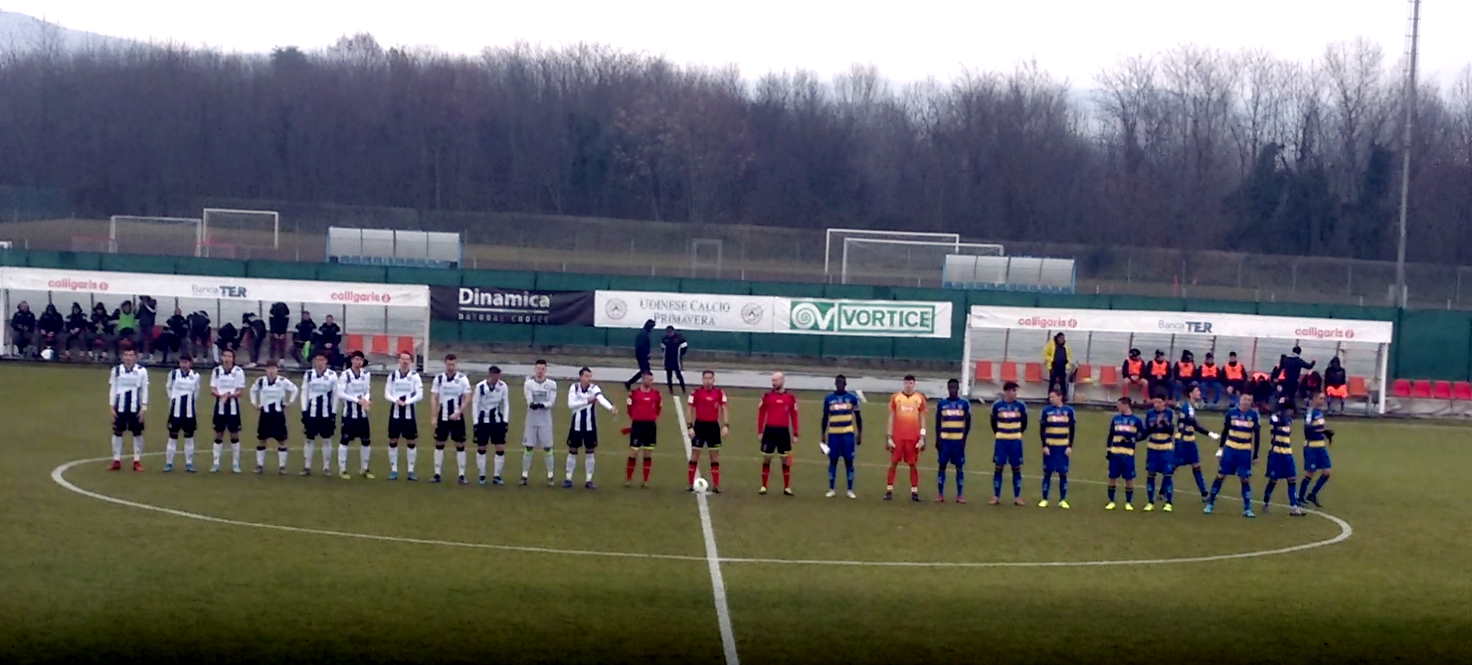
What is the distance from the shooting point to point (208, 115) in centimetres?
9150

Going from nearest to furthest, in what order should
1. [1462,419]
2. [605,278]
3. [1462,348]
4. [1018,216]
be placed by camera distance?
[1462,419] → [1462,348] → [605,278] → [1018,216]

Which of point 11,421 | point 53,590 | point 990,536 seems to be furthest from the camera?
point 11,421

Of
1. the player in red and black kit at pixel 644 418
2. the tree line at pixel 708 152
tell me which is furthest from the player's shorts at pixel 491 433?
the tree line at pixel 708 152

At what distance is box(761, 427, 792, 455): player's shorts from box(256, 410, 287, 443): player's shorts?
689 centimetres

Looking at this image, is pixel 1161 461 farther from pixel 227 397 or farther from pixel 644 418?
pixel 227 397

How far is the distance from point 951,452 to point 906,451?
0.68 meters

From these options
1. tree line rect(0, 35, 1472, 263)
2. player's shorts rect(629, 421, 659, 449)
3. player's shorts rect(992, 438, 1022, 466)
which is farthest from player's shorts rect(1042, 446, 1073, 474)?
tree line rect(0, 35, 1472, 263)

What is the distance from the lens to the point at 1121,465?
2384cm

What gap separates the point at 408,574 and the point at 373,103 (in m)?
81.3

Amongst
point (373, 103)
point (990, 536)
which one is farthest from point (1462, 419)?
point (373, 103)

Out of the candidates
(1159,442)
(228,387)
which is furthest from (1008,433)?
(228,387)

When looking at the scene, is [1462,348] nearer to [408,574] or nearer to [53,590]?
[408,574]

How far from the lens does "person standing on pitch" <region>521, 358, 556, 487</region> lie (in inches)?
933

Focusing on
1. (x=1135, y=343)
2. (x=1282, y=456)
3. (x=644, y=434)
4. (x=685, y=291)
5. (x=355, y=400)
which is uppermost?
(x=685, y=291)
